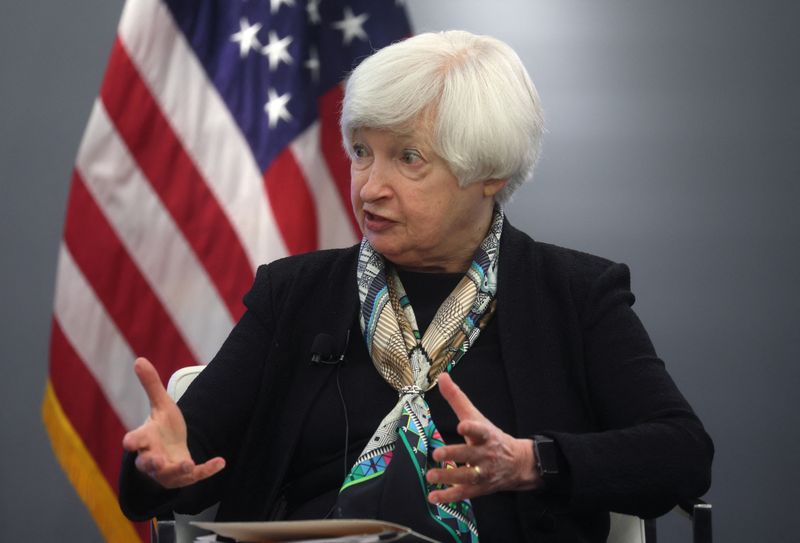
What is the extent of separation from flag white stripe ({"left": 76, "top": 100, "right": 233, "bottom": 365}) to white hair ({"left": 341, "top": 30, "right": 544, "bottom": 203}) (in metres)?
1.04

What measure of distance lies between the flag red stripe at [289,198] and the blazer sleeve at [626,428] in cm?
111

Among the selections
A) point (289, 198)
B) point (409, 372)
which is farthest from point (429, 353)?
point (289, 198)

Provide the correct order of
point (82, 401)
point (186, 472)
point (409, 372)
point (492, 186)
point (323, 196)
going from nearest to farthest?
point (186, 472) → point (409, 372) → point (492, 186) → point (82, 401) → point (323, 196)

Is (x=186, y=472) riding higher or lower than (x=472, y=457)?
higher

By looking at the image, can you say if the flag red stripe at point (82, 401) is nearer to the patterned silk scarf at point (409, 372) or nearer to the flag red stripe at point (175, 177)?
the flag red stripe at point (175, 177)

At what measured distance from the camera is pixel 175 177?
2.70 meters

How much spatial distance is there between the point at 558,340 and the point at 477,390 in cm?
17

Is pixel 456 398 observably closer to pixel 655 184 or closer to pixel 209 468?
pixel 209 468

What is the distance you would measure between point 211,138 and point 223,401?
1.15 meters

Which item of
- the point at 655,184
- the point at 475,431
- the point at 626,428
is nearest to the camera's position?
the point at 475,431

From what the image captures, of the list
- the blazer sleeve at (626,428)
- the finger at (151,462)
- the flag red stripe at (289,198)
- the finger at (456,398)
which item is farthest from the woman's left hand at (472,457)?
the flag red stripe at (289,198)

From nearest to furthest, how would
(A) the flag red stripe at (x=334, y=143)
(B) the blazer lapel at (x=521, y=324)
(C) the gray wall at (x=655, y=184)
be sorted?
1. (B) the blazer lapel at (x=521, y=324)
2. (A) the flag red stripe at (x=334, y=143)
3. (C) the gray wall at (x=655, y=184)

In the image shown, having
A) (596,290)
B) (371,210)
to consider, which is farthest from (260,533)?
(596,290)

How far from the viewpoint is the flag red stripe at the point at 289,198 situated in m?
2.72
